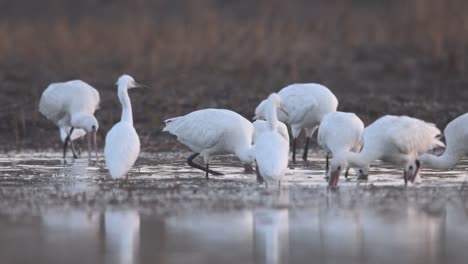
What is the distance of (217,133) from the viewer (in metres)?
13.1

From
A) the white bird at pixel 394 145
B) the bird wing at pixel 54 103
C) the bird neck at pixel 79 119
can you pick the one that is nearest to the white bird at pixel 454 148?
the white bird at pixel 394 145

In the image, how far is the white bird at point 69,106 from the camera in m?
17.0

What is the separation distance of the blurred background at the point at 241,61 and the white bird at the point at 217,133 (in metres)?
A: 4.81

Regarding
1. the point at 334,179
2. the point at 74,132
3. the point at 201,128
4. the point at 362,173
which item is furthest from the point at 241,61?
the point at 334,179

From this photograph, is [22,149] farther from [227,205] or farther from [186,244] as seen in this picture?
[186,244]

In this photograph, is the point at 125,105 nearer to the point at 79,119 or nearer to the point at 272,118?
the point at 272,118

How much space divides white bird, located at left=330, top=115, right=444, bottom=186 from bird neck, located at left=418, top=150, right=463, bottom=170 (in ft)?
0.69

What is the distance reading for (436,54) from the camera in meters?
22.5

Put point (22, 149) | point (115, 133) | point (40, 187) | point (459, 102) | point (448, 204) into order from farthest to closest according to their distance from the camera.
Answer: point (459, 102), point (22, 149), point (115, 133), point (40, 187), point (448, 204)

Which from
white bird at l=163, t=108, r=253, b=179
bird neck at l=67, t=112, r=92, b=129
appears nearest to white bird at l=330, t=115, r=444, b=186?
white bird at l=163, t=108, r=253, b=179

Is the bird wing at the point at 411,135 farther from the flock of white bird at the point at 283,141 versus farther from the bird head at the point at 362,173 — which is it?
the bird head at the point at 362,173

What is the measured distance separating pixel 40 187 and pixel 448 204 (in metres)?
4.46

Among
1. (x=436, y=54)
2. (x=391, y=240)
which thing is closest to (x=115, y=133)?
(x=391, y=240)

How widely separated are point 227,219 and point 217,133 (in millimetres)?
3466
